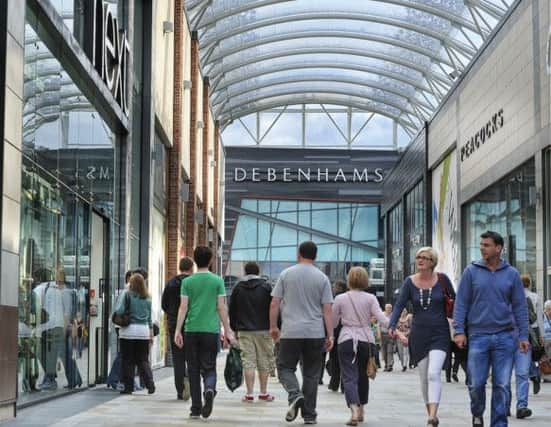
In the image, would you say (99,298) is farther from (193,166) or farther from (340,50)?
(340,50)

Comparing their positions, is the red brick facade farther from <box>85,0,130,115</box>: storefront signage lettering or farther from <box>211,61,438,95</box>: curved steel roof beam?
<box>85,0,130,115</box>: storefront signage lettering

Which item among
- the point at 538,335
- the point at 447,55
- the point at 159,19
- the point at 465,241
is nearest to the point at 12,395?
the point at 538,335

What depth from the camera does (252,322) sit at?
12977 millimetres

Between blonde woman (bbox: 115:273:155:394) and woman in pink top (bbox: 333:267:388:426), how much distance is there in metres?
3.79

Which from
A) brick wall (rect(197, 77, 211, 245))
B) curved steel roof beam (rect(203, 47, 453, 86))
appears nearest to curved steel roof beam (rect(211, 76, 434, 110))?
curved steel roof beam (rect(203, 47, 453, 86))

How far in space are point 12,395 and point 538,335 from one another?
5.44 m

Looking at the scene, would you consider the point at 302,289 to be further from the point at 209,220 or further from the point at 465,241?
the point at 209,220

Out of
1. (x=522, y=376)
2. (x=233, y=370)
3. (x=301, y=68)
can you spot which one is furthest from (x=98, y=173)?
(x=301, y=68)

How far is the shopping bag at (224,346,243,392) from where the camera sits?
12.0 metres

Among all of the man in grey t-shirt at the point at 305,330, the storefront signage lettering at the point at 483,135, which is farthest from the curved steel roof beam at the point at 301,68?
the man in grey t-shirt at the point at 305,330

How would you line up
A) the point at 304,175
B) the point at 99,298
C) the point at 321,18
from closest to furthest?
the point at 99,298, the point at 321,18, the point at 304,175

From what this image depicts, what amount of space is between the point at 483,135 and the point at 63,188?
1520 centimetres

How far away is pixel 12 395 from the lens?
30.9ft

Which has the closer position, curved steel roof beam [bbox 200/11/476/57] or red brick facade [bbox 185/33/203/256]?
red brick facade [bbox 185/33/203/256]
